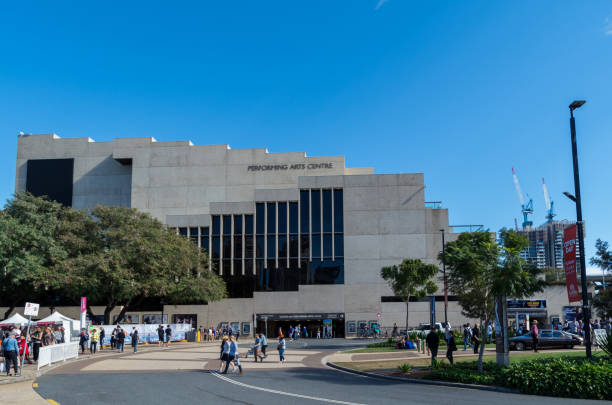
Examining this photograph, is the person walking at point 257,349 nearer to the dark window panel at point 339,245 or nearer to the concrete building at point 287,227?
the concrete building at point 287,227

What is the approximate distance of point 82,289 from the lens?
4497cm

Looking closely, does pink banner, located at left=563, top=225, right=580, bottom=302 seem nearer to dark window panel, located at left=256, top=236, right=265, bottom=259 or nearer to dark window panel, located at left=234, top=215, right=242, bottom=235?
dark window panel, located at left=256, top=236, right=265, bottom=259

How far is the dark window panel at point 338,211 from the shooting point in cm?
5919

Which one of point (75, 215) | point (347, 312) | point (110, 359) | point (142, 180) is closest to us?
point (110, 359)

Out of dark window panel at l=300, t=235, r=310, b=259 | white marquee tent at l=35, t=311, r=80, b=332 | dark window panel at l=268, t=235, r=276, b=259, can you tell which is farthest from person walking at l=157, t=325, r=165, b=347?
dark window panel at l=300, t=235, r=310, b=259

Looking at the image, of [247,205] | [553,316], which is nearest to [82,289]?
[247,205]

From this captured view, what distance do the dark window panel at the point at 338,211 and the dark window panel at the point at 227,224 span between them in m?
11.8

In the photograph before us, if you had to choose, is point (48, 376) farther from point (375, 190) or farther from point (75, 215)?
point (375, 190)

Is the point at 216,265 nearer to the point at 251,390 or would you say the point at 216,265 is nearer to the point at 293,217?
the point at 293,217

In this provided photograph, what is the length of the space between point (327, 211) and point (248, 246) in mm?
9558

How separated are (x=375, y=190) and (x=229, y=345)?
3870 cm

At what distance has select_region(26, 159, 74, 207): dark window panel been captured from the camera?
6450cm

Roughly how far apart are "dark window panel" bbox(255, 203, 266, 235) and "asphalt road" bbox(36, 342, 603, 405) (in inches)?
1480

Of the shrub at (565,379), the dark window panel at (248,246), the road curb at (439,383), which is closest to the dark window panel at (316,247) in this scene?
the dark window panel at (248,246)
